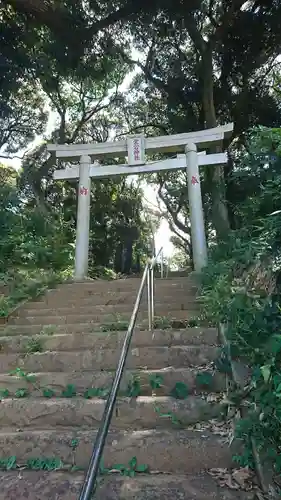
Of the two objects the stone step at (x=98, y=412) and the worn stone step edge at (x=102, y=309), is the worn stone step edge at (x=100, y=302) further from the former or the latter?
the stone step at (x=98, y=412)

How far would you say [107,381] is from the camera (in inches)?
112

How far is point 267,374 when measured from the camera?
149 cm

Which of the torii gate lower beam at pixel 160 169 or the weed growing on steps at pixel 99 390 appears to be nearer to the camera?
the weed growing on steps at pixel 99 390

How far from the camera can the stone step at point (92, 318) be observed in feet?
13.7

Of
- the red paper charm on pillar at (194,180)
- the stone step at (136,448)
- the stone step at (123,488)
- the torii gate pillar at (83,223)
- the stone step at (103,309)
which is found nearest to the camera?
the stone step at (123,488)

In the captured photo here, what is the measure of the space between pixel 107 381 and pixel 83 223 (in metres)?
5.18

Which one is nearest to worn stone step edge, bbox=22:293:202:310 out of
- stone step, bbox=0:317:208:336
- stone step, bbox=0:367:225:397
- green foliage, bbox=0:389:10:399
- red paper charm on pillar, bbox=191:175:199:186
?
stone step, bbox=0:317:208:336

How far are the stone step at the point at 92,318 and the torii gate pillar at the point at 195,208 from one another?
2.85m

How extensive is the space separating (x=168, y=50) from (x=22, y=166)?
6.24 metres

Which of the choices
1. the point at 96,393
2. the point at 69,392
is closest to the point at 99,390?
the point at 96,393

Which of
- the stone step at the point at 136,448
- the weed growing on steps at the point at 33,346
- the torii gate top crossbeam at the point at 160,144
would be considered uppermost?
the torii gate top crossbeam at the point at 160,144

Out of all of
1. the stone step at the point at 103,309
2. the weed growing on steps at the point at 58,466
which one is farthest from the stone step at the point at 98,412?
the stone step at the point at 103,309

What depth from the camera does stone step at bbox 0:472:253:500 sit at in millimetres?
1853

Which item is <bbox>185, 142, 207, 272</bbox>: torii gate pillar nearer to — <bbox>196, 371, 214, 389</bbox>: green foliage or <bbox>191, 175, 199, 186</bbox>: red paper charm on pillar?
<bbox>191, 175, 199, 186</bbox>: red paper charm on pillar
